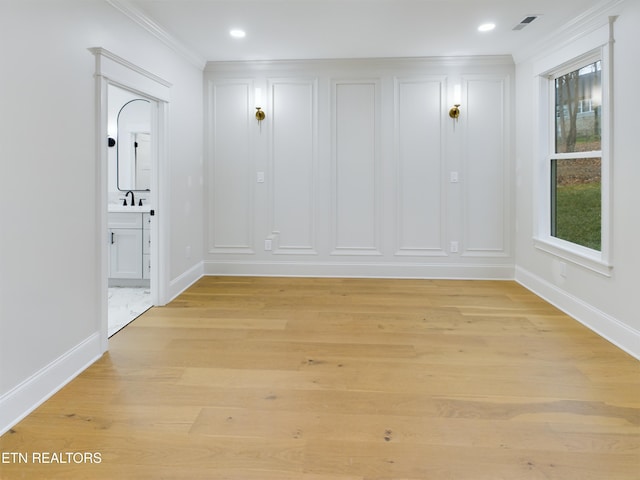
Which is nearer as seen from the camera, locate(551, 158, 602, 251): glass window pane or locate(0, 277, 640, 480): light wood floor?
locate(0, 277, 640, 480): light wood floor

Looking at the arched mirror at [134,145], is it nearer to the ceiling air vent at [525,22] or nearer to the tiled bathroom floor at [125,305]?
the tiled bathroom floor at [125,305]

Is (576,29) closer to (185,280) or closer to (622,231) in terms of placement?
(622,231)

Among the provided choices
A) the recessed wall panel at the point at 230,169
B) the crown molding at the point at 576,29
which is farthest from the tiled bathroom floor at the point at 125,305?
the crown molding at the point at 576,29

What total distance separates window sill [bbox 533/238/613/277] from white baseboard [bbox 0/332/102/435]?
11.4ft

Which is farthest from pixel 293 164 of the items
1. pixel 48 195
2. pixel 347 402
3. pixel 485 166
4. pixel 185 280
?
pixel 347 402

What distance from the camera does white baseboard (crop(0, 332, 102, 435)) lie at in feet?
6.66

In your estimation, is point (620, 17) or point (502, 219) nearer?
point (620, 17)

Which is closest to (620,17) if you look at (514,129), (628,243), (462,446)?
(628,243)

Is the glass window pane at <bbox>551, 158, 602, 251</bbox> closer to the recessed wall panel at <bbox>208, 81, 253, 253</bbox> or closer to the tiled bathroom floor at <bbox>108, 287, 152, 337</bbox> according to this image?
the recessed wall panel at <bbox>208, 81, 253, 253</bbox>

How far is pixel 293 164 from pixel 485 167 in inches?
83.8

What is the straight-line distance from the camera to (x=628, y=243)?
2.99 meters

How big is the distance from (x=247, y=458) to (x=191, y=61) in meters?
4.05

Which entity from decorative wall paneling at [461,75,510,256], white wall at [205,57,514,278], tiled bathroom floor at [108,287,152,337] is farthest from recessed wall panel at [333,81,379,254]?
tiled bathroom floor at [108,287,152,337]

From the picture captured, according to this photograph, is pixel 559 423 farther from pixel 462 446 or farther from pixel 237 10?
pixel 237 10
